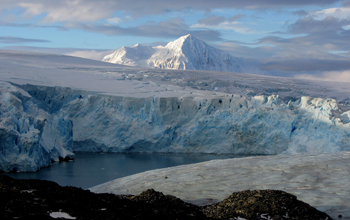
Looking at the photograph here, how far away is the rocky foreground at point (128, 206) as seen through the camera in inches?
139

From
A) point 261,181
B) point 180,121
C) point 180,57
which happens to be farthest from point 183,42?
point 261,181

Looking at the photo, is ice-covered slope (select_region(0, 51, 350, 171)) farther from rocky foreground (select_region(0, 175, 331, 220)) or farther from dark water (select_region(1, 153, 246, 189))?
rocky foreground (select_region(0, 175, 331, 220))

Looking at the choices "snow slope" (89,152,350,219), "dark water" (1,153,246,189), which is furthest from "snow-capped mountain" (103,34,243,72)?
"snow slope" (89,152,350,219)

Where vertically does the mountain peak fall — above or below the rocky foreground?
above

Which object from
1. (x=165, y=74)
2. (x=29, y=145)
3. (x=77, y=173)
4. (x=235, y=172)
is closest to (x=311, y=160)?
(x=235, y=172)

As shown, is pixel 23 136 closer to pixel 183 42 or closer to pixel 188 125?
pixel 188 125

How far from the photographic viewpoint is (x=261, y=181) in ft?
19.7

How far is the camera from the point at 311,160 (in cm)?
742

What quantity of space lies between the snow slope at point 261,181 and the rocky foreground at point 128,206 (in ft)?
2.29

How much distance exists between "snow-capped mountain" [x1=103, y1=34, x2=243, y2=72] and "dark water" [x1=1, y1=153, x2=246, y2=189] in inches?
2168

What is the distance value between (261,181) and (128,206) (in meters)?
2.89

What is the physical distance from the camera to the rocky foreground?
11.6 feet

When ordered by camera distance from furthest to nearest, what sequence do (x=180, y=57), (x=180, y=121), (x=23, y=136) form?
(x=180, y=57), (x=180, y=121), (x=23, y=136)

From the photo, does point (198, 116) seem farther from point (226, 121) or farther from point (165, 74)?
point (165, 74)
